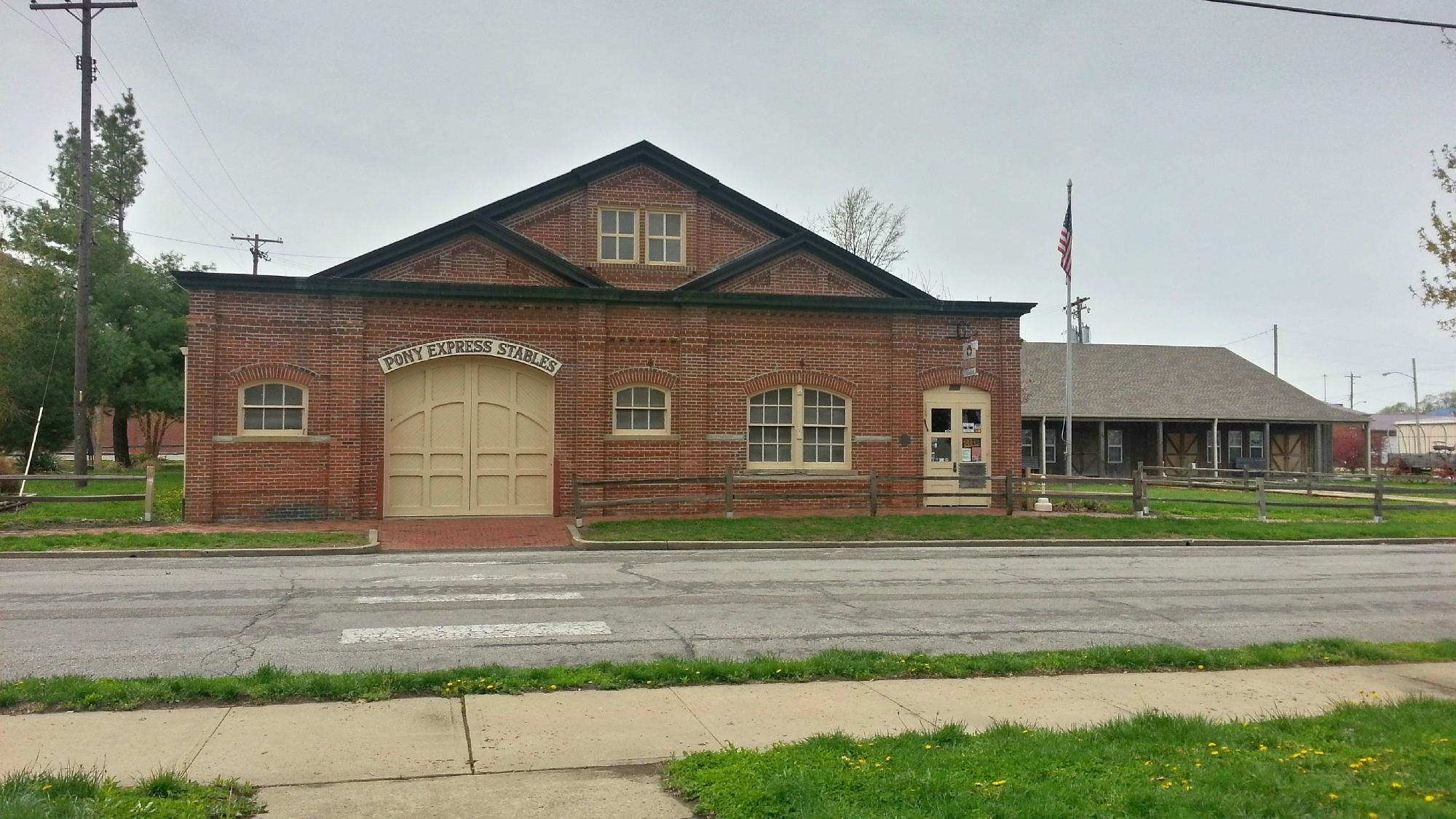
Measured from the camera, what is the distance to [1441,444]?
59031mm

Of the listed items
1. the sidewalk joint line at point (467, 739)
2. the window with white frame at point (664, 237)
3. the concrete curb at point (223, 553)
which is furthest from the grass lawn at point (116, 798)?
the window with white frame at point (664, 237)

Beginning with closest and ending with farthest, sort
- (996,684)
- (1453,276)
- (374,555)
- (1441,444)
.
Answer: (996,684), (1453,276), (374,555), (1441,444)

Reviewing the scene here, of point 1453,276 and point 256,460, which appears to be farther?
point 256,460

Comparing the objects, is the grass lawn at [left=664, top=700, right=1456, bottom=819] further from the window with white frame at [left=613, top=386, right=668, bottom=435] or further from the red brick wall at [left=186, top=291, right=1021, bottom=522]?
the window with white frame at [left=613, top=386, right=668, bottom=435]

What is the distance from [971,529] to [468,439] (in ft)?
33.0

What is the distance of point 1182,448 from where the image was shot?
42156 mm

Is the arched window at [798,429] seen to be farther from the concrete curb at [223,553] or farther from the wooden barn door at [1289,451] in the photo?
the wooden barn door at [1289,451]

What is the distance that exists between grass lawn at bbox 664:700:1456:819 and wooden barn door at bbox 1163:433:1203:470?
39.2 metres

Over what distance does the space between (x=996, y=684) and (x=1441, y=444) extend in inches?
2635

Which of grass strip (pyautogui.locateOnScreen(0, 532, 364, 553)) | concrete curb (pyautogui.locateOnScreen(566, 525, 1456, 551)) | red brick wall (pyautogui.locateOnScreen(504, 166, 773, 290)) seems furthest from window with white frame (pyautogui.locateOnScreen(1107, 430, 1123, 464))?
grass strip (pyautogui.locateOnScreen(0, 532, 364, 553))

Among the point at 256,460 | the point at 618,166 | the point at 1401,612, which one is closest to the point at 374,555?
the point at 256,460

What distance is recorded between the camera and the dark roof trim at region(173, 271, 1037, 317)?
18.0 meters

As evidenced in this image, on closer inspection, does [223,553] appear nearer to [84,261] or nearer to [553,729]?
[553,729]

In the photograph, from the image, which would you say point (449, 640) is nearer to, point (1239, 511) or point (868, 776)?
point (868, 776)
